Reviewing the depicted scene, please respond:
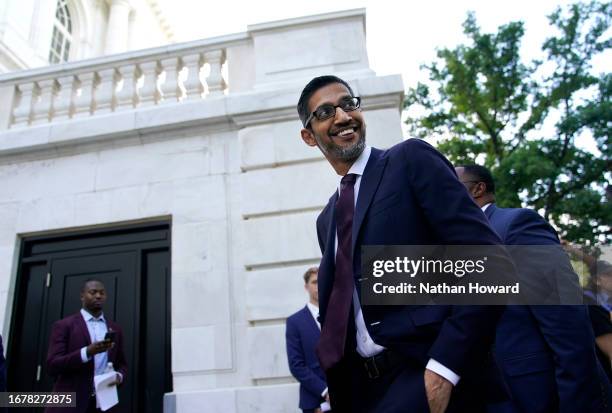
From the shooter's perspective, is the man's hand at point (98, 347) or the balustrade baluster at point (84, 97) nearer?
the man's hand at point (98, 347)

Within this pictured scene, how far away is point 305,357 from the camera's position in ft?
13.9

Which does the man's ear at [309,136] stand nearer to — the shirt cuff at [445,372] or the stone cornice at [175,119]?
the shirt cuff at [445,372]

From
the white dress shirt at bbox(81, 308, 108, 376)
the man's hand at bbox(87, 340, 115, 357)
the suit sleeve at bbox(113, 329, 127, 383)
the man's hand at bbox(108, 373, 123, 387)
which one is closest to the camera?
the man's hand at bbox(87, 340, 115, 357)

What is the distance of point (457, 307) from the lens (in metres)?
1.49

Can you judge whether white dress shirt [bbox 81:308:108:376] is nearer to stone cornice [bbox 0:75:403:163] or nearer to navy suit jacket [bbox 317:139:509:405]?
stone cornice [bbox 0:75:403:163]

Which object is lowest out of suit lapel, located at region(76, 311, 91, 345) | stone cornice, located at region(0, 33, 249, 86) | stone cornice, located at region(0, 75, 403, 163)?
suit lapel, located at region(76, 311, 91, 345)

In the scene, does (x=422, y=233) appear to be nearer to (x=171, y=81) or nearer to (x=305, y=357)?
(x=305, y=357)

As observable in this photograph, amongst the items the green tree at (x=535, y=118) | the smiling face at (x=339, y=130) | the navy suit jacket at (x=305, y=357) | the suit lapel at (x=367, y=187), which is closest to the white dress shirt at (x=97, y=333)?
the navy suit jacket at (x=305, y=357)

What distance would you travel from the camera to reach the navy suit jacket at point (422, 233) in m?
1.44

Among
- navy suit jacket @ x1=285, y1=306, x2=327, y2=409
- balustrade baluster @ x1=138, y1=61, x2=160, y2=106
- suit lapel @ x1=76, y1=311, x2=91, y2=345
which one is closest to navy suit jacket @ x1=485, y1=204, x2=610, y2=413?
navy suit jacket @ x1=285, y1=306, x2=327, y2=409

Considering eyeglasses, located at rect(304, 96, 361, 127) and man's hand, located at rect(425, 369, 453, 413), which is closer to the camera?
man's hand, located at rect(425, 369, 453, 413)

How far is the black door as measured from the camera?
5.34 meters

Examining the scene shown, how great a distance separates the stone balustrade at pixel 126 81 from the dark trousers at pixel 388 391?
5.11 meters

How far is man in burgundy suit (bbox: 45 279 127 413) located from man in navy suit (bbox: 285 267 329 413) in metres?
1.73
